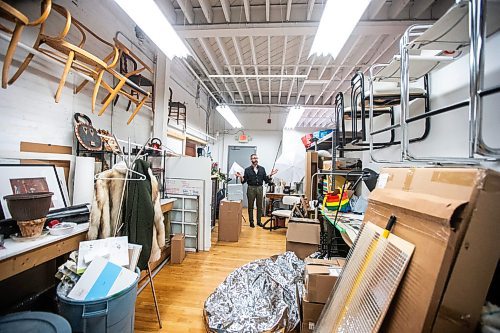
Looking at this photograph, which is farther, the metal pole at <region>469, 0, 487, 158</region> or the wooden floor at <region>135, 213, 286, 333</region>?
the wooden floor at <region>135, 213, 286, 333</region>

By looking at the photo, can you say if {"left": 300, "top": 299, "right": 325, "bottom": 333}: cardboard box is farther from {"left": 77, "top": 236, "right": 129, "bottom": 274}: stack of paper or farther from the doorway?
the doorway

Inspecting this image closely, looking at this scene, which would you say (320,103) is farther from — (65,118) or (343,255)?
(65,118)

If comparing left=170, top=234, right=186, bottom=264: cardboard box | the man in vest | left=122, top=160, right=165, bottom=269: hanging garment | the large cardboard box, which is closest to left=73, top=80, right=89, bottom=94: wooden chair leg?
left=122, top=160, right=165, bottom=269: hanging garment

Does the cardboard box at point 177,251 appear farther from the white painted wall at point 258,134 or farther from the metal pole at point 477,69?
the white painted wall at point 258,134

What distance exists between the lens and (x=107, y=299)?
1289mm

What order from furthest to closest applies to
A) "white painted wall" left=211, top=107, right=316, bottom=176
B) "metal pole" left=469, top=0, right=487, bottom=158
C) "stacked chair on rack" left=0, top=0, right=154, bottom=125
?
"white painted wall" left=211, top=107, right=316, bottom=176 < "stacked chair on rack" left=0, top=0, right=154, bottom=125 < "metal pole" left=469, top=0, right=487, bottom=158

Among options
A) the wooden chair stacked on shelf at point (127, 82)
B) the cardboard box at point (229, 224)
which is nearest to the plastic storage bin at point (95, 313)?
the wooden chair stacked on shelf at point (127, 82)

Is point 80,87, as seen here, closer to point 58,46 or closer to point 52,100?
point 52,100

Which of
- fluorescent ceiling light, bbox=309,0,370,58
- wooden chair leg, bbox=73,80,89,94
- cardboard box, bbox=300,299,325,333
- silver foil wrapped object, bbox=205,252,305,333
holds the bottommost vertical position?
silver foil wrapped object, bbox=205,252,305,333

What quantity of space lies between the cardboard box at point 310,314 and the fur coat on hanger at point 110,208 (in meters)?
1.35

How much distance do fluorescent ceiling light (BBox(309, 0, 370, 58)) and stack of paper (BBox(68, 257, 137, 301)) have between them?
7.92 feet

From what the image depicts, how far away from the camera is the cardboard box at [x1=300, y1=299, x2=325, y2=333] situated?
1688 millimetres

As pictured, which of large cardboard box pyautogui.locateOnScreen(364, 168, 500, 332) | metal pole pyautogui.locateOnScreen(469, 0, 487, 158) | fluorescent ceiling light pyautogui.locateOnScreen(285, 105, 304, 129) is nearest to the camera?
large cardboard box pyautogui.locateOnScreen(364, 168, 500, 332)

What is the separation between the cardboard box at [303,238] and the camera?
9.59 feet
